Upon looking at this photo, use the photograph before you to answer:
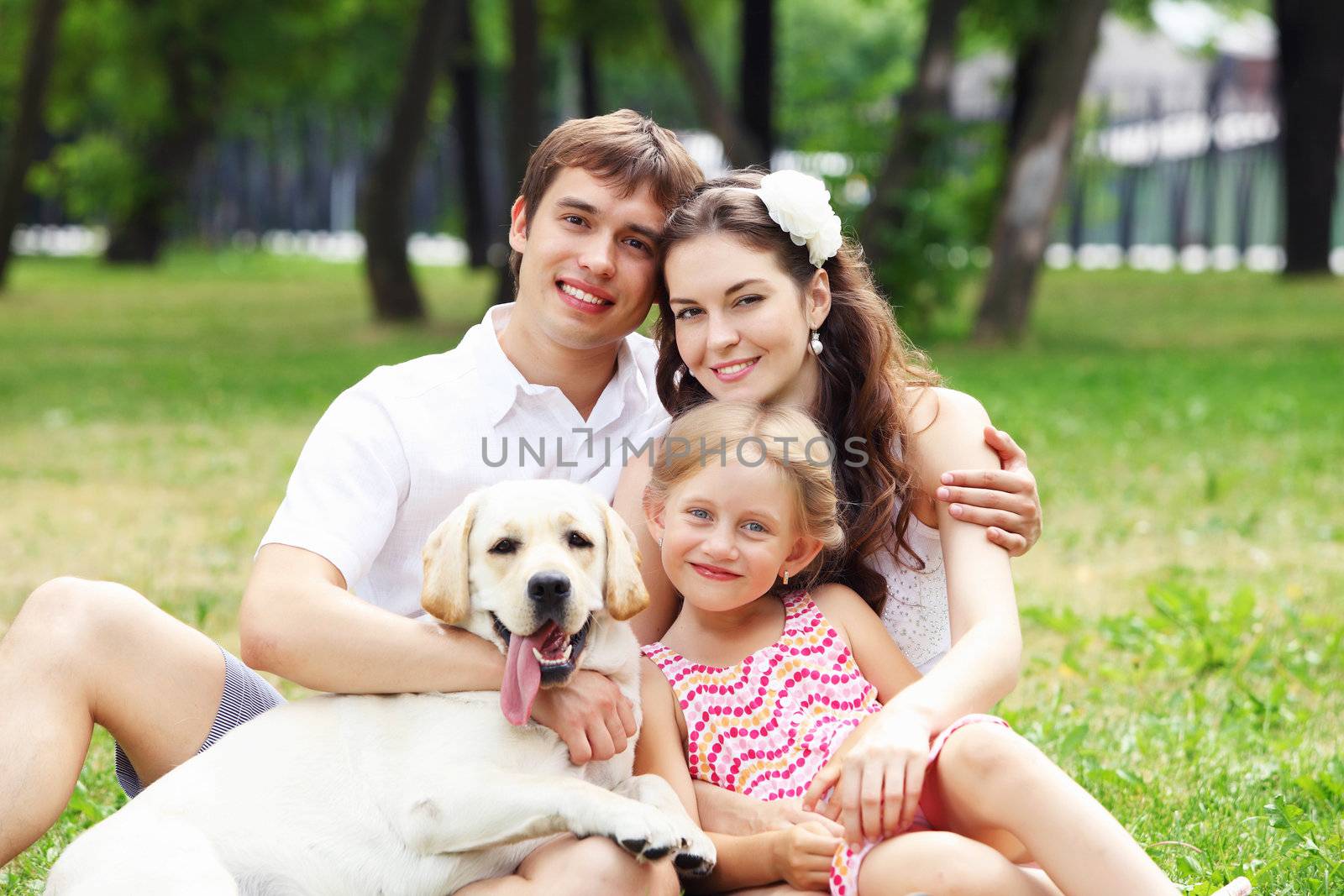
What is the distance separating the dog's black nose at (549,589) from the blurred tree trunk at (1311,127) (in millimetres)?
19467

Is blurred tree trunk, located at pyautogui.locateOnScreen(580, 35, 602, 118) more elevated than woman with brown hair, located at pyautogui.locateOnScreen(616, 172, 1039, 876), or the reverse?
blurred tree trunk, located at pyautogui.locateOnScreen(580, 35, 602, 118)

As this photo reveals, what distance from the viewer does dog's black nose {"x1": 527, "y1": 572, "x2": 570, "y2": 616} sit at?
2.96 m

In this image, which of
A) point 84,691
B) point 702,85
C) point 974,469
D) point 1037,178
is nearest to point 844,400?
point 974,469

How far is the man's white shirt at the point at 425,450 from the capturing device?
345cm

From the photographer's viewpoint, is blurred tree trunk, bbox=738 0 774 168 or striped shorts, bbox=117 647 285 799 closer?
striped shorts, bbox=117 647 285 799

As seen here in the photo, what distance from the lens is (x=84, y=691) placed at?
324cm

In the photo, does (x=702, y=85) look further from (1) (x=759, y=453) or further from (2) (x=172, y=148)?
(2) (x=172, y=148)

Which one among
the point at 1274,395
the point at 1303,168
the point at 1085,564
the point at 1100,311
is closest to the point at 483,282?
the point at 1100,311

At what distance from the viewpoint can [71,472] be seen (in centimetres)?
954

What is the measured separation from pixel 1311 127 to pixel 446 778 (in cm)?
1996

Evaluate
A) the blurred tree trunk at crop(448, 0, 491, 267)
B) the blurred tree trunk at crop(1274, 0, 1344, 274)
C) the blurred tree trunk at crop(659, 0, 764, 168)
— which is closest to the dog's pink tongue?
the blurred tree trunk at crop(659, 0, 764, 168)

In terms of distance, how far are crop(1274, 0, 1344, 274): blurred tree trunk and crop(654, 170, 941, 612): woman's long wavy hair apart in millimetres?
18290

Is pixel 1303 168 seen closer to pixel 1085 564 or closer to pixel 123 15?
pixel 1085 564

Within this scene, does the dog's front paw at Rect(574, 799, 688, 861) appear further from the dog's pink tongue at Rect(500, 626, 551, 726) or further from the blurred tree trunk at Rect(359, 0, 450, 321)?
the blurred tree trunk at Rect(359, 0, 450, 321)
